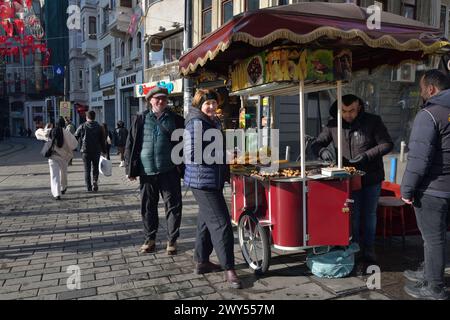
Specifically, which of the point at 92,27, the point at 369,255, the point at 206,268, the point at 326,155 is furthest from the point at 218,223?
the point at 92,27

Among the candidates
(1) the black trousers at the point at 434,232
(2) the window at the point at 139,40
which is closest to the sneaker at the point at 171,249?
(1) the black trousers at the point at 434,232

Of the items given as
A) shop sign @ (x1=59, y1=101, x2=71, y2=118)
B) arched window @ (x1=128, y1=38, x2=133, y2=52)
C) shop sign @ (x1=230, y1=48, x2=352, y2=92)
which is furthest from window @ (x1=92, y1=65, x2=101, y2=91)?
shop sign @ (x1=230, y1=48, x2=352, y2=92)

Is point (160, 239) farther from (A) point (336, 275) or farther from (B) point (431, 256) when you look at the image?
(B) point (431, 256)

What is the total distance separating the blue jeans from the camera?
14.3 ft

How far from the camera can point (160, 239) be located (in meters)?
5.48

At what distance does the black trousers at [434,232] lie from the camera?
11.1 ft

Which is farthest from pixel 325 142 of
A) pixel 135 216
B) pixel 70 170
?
pixel 70 170

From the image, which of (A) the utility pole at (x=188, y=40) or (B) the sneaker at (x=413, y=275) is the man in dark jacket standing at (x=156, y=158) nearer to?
(B) the sneaker at (x=413, y=275)

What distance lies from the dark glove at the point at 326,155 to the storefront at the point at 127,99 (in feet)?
66.6

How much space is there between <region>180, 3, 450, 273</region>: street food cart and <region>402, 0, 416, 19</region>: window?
15.6 meters

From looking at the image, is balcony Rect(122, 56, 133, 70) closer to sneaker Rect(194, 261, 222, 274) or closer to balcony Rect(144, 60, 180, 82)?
balcony Rect(144, 60, 180, 82)

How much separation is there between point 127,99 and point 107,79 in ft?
13.1

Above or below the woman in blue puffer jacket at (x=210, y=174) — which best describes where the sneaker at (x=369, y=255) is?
below

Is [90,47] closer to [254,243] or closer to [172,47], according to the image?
[172,47]
